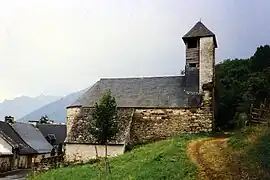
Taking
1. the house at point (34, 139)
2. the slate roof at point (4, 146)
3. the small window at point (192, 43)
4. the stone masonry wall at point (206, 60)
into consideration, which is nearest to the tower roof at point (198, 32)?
the stone masonry wall at point (206, 60)

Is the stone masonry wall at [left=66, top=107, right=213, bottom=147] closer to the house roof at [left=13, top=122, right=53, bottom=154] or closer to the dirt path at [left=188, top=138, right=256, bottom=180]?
the dirt path at [left=188, top=138, right=256, bottom=180]

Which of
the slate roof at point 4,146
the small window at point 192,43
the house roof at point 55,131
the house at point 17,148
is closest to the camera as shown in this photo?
the small window at point 192,43

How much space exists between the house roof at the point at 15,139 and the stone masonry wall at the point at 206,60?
948 inches

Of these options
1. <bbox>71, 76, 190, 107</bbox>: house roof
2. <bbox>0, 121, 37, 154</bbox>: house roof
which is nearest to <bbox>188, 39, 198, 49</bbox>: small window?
<bbox>71, 76, 190, 107</bbox>: house roof

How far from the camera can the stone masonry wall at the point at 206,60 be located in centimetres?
3334

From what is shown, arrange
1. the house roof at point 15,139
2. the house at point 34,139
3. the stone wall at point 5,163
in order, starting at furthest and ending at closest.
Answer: the house at point 34,139
the house roof at point 15,139
the stone wall at point 5,163

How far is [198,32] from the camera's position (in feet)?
114

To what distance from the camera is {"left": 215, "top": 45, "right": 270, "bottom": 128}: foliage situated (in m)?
43.6

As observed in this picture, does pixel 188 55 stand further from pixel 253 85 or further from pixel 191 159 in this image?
pixel 191 159

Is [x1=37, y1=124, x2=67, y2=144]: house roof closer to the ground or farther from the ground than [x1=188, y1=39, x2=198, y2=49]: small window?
closer to the ground

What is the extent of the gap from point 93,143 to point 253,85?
22.7m

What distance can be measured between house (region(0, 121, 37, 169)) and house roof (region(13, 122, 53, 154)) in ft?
5.15

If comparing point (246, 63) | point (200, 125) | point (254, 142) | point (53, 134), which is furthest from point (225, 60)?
point (254, 142)

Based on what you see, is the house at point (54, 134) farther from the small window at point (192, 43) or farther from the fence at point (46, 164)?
the small window at point (192, 43)
